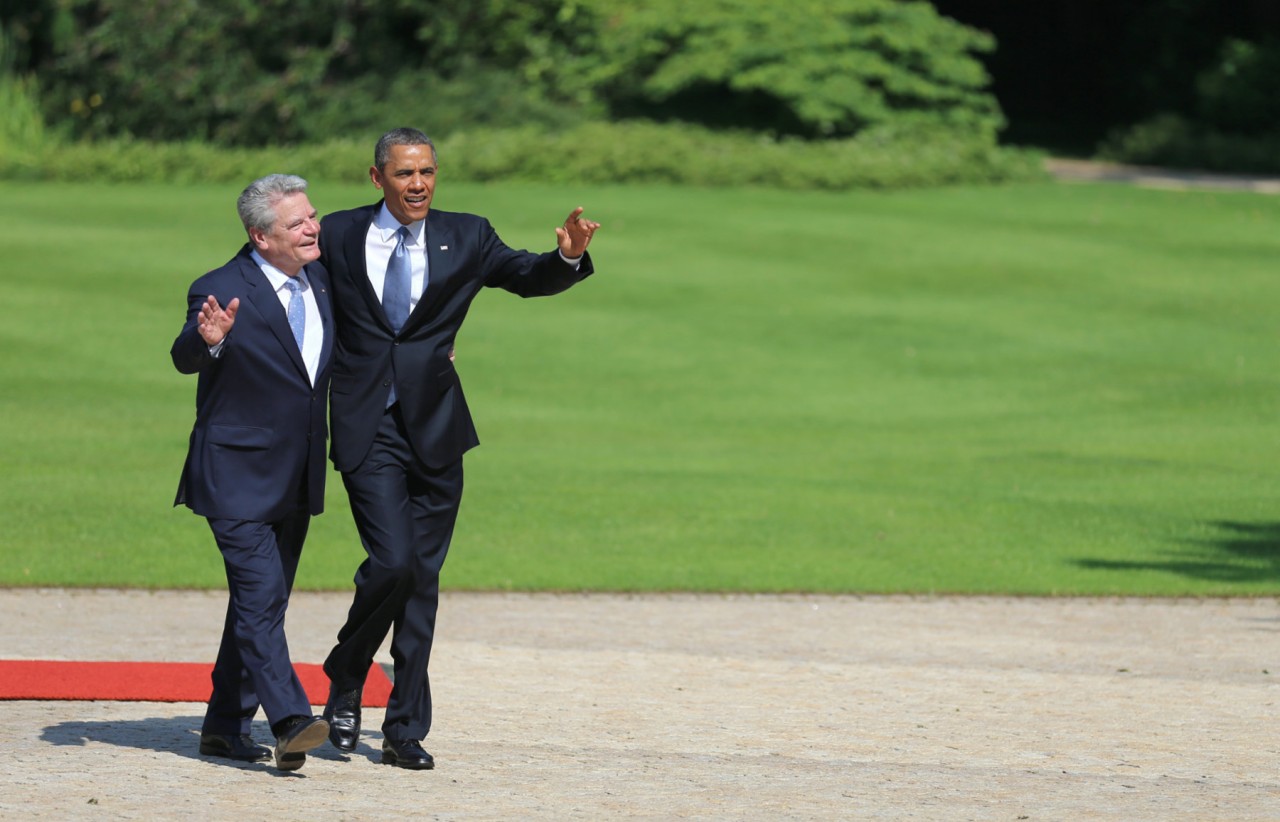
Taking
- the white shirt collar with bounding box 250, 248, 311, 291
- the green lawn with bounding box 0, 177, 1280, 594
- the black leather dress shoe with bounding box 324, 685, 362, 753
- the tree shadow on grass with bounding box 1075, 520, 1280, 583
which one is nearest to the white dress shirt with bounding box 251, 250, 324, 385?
the white shirt collar with bounding box 250, 248, 311, 291

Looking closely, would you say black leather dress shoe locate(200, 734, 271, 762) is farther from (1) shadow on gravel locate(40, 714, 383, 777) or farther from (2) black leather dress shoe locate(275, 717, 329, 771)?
(2) black leather dress shoe locate(275, 717, 329, 771)

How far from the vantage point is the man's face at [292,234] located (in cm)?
683

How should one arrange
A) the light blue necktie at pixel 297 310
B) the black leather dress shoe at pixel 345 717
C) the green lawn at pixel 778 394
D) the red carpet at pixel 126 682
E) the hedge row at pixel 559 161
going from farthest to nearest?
the hedge row at pixel 559 161, the green lawn at pixel 778 394, the red carpet at pixel 126 682, the black leather dress shoe at pixel 345 717, the light blue necktie at pixel 297 310

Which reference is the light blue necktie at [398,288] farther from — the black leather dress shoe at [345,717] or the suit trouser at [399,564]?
the black leather dress shoe at [345,717]

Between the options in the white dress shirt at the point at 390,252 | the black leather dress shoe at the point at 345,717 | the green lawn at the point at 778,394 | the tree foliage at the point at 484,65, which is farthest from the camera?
the tree foliage at the point at 484,65

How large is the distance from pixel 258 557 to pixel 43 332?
12695mm

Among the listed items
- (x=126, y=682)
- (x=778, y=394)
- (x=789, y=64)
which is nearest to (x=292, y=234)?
(x=126, y=682)

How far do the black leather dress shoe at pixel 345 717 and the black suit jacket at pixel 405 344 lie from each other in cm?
84

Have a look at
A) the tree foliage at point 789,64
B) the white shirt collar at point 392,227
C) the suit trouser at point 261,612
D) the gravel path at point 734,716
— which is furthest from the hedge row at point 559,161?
the suit trouser at point 261,612

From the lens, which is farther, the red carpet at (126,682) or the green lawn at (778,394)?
the green lawn at (778,394)

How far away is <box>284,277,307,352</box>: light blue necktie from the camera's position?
692cm

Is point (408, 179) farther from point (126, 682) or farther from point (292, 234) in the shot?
point (126, 682)

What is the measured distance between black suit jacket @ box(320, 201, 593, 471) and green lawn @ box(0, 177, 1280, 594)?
414 cm

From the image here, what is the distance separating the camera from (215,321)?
6582mm
